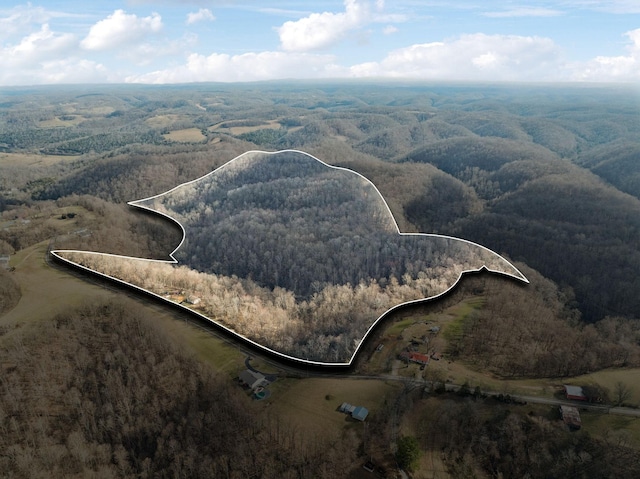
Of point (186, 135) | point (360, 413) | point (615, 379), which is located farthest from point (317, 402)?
point (186, 135)

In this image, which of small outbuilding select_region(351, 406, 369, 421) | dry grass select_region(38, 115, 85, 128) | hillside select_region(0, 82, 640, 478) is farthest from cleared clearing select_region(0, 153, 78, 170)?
small outbuilding select_region(351, 406, 369, 421)

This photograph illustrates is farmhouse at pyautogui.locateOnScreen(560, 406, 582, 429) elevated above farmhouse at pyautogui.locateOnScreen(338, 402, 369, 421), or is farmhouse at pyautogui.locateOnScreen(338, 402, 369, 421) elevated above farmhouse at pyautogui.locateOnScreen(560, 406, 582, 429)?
farmhouse at pyautogui.locateOnScreen(338, 402, 369, 421)

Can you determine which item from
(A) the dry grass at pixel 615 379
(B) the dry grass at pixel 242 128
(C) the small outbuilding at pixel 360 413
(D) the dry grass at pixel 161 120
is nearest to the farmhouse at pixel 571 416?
(A) the dry grass at pixel 615 379

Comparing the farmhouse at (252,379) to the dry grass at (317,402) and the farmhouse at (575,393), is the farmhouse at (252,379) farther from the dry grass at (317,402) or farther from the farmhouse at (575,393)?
the farmhouse at (575,393)

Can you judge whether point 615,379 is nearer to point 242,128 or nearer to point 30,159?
point 30,159

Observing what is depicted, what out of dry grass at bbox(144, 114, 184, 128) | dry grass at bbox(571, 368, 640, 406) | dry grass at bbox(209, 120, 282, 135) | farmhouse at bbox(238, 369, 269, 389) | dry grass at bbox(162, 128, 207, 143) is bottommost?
dry grass at bbox(571, 368, 640, 406)

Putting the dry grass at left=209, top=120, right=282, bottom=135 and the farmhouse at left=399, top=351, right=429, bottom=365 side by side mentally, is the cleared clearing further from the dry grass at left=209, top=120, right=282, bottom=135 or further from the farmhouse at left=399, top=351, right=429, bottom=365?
the farmhouse at left=399, top=351, right=429, bottom=365
